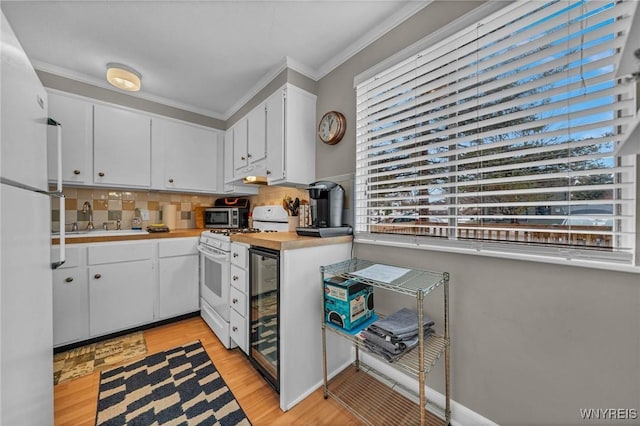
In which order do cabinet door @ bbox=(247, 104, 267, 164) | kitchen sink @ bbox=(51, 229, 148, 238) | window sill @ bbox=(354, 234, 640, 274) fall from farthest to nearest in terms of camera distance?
1. cabinet door @ bbox=(247, 104, 267, 164)
2. kitchen sink @ bbox=(51, 229, 148, 238)
3. window sill @ bbox=(354, 234, 640, 274)

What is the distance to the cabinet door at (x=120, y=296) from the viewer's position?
210 cm

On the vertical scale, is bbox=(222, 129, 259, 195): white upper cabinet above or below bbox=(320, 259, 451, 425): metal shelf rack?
above

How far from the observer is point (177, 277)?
2504mm

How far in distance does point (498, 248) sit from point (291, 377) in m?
1.36

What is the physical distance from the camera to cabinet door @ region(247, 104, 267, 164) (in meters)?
2.37

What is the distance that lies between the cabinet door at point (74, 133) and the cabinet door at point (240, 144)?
1358 millimetres

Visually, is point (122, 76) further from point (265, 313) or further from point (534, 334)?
point (534, 334)

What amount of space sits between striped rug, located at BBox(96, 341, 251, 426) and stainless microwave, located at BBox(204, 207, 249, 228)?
153 centimetres

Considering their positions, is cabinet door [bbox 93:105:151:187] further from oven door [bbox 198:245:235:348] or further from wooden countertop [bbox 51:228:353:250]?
oven door [bbox 198:245:235:348]

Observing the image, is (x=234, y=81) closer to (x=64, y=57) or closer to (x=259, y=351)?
(x=64, y=57)

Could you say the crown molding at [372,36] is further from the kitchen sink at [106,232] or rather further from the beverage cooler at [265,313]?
the kitchen sink at [106,232]

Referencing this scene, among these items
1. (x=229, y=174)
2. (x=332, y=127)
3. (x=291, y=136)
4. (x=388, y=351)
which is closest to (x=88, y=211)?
(x=229, y=174)

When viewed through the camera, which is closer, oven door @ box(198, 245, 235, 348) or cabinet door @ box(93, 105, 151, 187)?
oven door @ box(198, 245, 235, 348)

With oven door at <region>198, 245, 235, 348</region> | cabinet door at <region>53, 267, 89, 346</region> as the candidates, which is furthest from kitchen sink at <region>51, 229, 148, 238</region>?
oven door at <region>198, 245, 235, 348</region>
